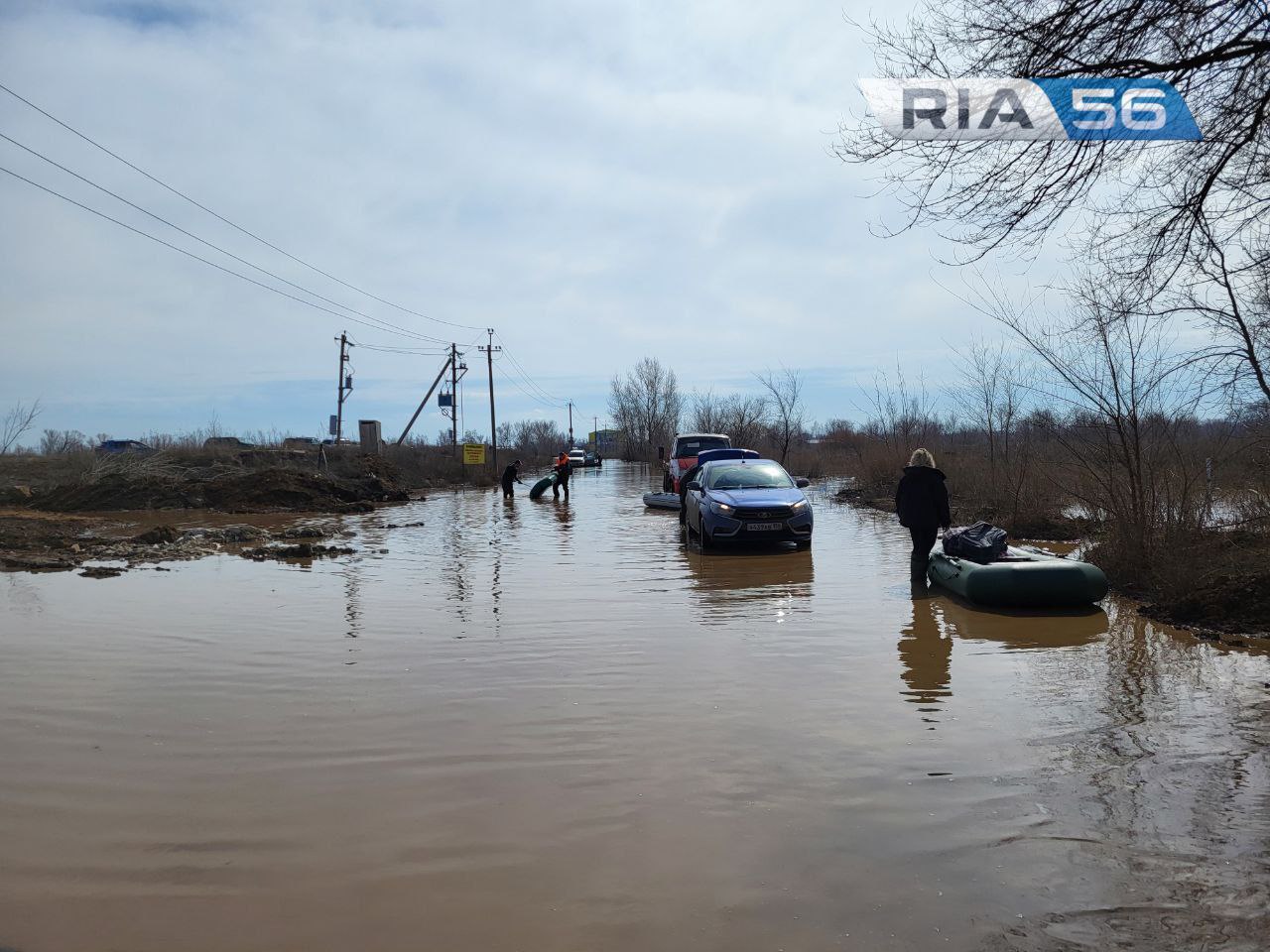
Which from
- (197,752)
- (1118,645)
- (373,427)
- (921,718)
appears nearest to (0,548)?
(197,752)

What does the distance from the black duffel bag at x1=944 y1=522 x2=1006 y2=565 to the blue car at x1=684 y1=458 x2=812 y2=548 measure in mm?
3862

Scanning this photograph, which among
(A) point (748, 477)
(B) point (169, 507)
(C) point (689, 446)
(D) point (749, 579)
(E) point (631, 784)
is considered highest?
(C) point (689, 446)

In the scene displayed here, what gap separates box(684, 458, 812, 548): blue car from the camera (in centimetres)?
1455

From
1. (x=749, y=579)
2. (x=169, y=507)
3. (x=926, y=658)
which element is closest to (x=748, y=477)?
(x=749, y=579)

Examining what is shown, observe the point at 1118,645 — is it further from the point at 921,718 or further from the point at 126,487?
the point at 126,487

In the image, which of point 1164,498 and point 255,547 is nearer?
point 1164,498

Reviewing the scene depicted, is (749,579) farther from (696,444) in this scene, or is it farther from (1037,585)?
(696,444)

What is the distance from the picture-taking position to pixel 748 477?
1603 cm

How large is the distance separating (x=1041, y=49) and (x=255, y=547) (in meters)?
15.8

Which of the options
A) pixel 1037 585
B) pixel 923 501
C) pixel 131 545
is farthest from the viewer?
pixel 131 545

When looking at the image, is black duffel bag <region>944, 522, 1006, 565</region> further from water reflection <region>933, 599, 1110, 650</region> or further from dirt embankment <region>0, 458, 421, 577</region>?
dirt embankment <region>0, 458, 421, 577</region>

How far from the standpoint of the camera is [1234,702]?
242 inches

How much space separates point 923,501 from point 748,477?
5482mm

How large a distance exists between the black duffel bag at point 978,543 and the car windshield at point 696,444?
1644 centimetres
